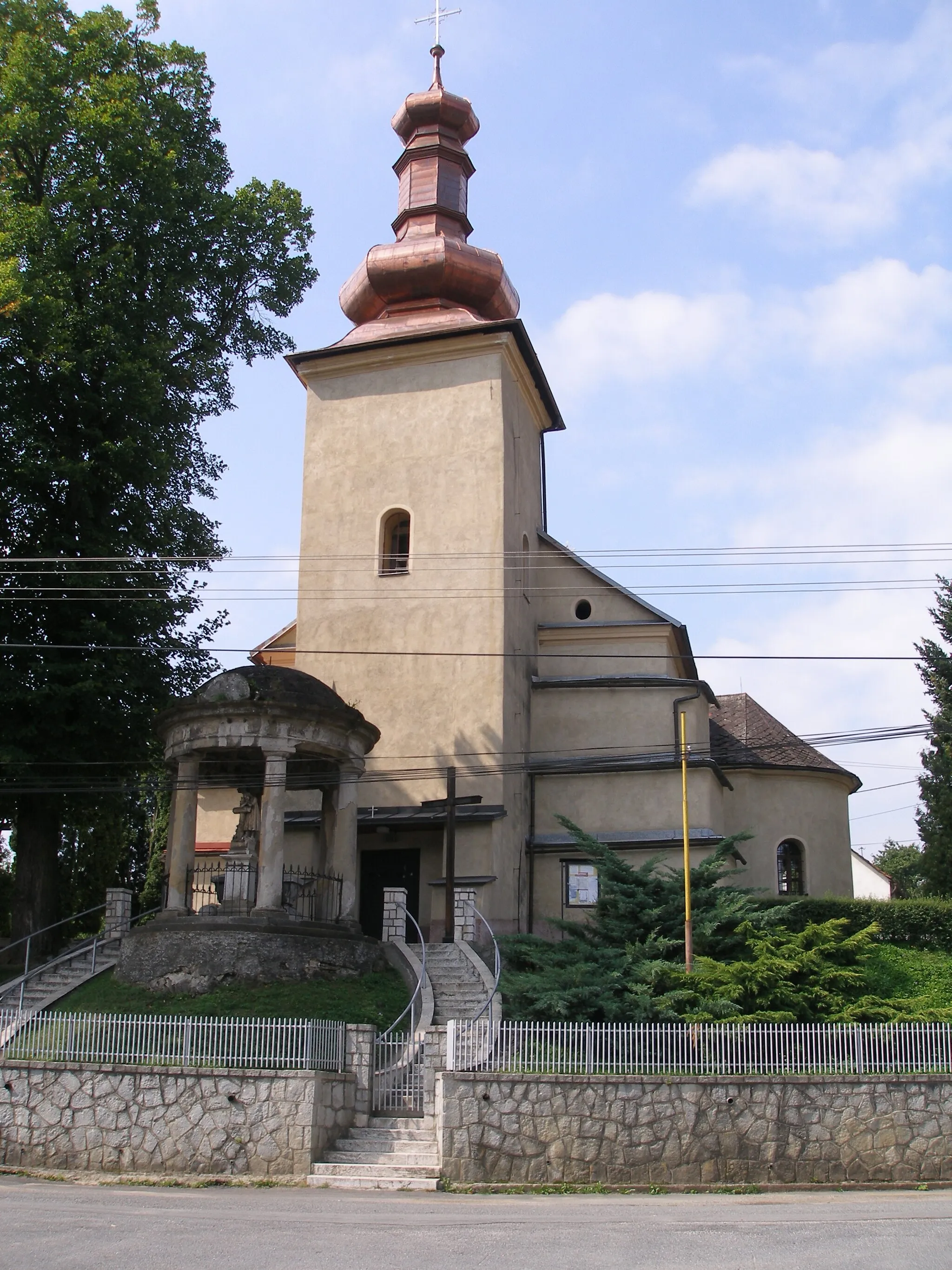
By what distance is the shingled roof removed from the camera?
28.8 m

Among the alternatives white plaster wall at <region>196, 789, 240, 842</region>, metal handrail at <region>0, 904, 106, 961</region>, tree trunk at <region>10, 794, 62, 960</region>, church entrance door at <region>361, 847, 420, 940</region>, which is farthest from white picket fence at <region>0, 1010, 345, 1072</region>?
white plaster wall at <region>196, 789, 240, 842</region>

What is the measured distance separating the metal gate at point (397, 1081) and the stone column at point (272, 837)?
3.91 metres

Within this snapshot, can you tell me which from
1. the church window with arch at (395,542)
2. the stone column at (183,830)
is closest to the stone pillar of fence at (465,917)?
the stone column at (183,830)

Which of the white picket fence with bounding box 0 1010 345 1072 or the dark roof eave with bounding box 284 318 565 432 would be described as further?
the dark roof eave with bounding box 284 318 565 432

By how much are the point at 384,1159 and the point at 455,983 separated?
560cm

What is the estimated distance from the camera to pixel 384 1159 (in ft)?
46.1

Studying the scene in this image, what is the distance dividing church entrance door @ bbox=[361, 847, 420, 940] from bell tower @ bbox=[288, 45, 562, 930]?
48 cm

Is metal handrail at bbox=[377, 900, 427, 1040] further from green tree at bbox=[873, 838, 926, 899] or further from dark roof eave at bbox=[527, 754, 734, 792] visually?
green tree at bbox=[873, 838, 926, 899]

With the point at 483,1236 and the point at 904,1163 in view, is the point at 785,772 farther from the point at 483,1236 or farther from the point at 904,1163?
the point at 483,1236

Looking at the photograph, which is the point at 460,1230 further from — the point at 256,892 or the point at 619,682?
the point at 619,682

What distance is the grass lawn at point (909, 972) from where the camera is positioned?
21.0 m

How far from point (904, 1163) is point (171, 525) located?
55.1 ft

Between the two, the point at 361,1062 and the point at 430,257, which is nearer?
the point at 361,1062

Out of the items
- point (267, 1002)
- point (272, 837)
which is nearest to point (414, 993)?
point (267, 1002)
